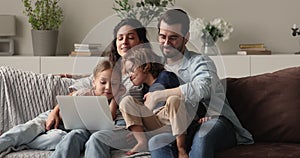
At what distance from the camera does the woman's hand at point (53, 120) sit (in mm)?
2939

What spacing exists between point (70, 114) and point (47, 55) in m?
1.85

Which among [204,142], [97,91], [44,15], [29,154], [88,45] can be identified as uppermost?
[44,15]

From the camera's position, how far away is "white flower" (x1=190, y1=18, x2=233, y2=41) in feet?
14.5

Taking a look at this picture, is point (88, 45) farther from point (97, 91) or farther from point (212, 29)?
point (97, 91)

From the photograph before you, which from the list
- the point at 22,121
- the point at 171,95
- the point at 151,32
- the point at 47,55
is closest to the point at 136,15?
the point at 151,32

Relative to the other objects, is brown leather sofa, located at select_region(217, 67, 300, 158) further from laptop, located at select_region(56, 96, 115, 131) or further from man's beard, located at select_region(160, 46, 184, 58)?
laptop, located at select_region(56, 96, 115, 131)

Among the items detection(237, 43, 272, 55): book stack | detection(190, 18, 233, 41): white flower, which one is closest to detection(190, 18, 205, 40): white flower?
detection(190, 18, 233, 41): white flower

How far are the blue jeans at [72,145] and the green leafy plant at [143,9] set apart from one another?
5.85 feet

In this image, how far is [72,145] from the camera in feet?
8.71

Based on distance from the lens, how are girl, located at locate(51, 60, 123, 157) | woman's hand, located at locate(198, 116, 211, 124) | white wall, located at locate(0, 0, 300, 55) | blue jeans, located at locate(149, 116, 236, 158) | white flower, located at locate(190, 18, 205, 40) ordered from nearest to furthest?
blue jeans, located at locate(149, 116, 236, 158)
girl, located at locate(51, 60, 123, 157)
woman's hand, located at locate(198, 116, 211, 124)
white flower, located at locate(190, 18, 205, 40)
white wall, located at locate(0, 0, 300, 55)

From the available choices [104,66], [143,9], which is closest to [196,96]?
[104,66]

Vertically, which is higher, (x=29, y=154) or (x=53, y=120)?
(x=53, y=120)

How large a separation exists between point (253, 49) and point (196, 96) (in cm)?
189

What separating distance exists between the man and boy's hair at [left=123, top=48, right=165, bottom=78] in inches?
2.9
